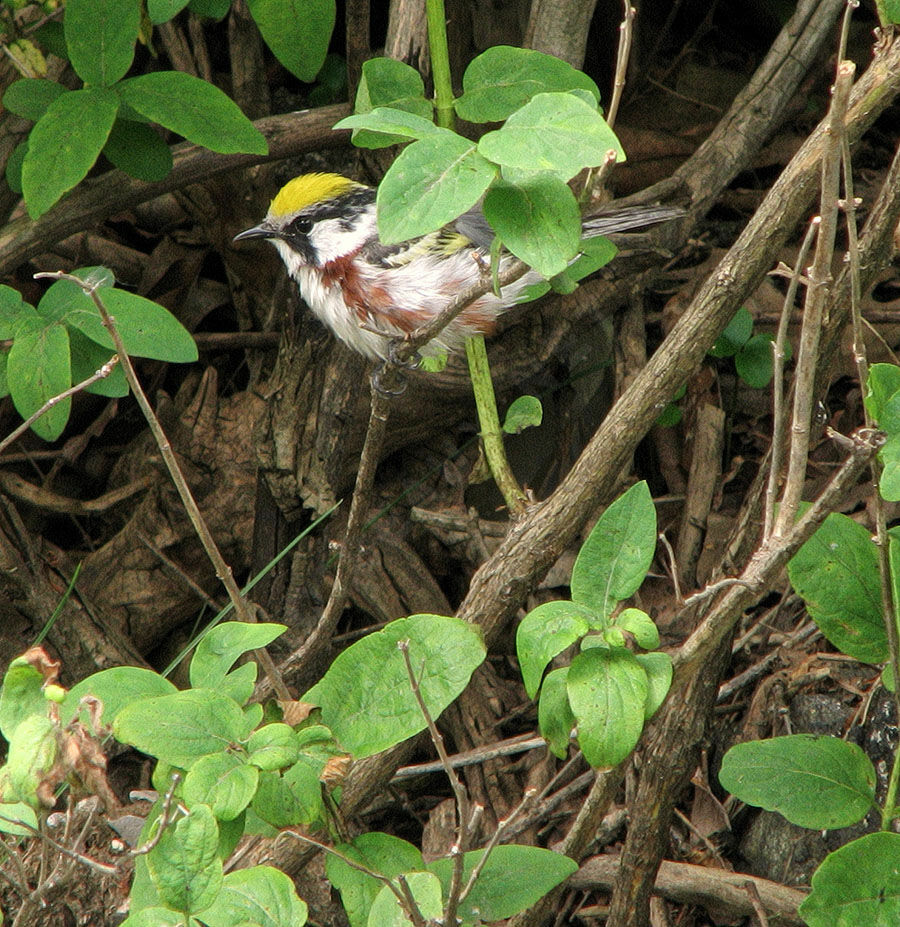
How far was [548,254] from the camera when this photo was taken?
5.32 feet

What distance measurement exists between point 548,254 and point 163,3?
1591 millimetres

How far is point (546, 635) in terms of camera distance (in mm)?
1828

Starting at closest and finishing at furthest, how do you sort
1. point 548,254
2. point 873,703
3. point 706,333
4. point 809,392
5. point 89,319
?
1. point 548,254
2. point 809,392
3. point 706,333
4. point 89,319
5. point 873,703

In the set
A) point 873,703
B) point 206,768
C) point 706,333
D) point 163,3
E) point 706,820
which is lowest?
point 706,820

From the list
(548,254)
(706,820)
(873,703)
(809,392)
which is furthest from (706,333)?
(706,820)

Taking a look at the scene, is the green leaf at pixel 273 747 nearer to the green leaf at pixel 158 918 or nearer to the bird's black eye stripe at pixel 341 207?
the green leaf at pixel 158 918

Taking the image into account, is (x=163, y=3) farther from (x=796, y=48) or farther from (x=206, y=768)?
(x=796, y=48)

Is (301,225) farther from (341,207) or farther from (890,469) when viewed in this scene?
(890,469)

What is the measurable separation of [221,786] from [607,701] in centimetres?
64

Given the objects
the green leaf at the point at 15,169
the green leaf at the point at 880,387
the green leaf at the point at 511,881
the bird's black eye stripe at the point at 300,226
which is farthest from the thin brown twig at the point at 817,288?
the green leaf at the point at 15,169

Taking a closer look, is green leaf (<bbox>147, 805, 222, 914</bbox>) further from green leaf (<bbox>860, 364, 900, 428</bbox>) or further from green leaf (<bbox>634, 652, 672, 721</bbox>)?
green leaf (<bbox>860, 364, 900, 428</bbox>)

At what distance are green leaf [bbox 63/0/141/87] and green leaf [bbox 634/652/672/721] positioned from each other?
1.95 m

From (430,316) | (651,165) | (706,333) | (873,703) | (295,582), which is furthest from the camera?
(651,165)

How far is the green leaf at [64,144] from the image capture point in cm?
256
